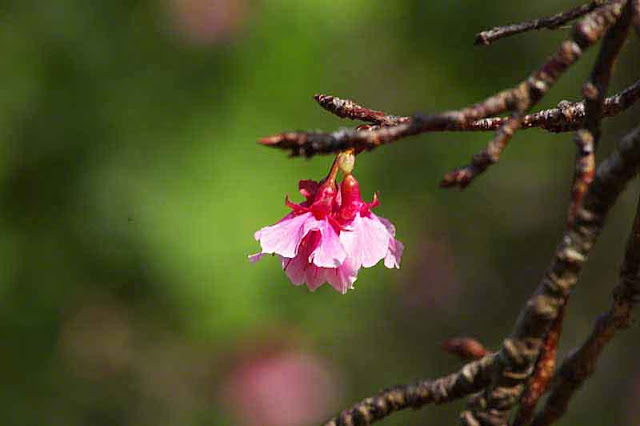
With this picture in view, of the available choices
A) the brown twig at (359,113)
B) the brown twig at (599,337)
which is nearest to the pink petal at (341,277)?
the brown twig at (359,113)

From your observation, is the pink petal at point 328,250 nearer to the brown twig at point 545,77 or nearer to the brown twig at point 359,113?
the brown twig at point 359,113

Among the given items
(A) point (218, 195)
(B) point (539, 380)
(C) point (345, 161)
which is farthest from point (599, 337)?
(A) point (218, 195)

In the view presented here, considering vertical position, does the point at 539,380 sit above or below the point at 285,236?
below

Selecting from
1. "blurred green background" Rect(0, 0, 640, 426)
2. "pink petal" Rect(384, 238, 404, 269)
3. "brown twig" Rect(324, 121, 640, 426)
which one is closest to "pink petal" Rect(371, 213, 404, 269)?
"pink petal" Rect(384, 238, 404, 269)

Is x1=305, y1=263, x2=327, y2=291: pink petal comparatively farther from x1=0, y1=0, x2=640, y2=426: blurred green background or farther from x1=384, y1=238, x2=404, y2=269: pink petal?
x1=0, y1=0, x2=640, y2=426: blurred green background

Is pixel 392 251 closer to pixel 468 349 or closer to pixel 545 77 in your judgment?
pixel 468 349

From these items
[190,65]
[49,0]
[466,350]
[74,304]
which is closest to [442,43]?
[190,65]
